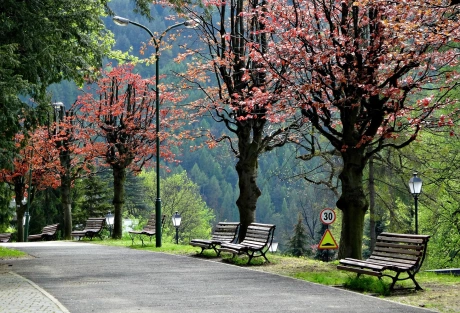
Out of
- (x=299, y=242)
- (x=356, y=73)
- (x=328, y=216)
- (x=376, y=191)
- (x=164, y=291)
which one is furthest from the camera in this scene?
(x=299, y=242)

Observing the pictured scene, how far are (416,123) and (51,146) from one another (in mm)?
27497

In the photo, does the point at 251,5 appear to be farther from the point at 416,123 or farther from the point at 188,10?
the point at 416,123

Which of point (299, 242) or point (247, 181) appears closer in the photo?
point (247, 181)

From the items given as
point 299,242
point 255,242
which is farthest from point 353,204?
point 299,242

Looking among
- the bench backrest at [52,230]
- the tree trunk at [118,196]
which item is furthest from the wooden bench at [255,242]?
the bench backrest at [52,230]

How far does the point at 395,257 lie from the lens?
12461 mm

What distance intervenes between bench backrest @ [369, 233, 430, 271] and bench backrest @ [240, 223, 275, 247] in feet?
12.5

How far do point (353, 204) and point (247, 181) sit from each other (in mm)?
5091

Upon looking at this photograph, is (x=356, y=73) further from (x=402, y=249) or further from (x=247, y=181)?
(x=247, y=181)

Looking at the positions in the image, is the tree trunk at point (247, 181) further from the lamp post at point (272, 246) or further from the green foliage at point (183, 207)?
the green foliage at point (183, 207)

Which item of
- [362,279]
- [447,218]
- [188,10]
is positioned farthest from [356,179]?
[447,218]

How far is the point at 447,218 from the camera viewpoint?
34250mm

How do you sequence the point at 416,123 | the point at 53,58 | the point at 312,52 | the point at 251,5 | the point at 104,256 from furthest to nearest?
the point at 251,5 < the point at 104,256 < the point at 53,58 < the point at 312,52 < the point at 416,123

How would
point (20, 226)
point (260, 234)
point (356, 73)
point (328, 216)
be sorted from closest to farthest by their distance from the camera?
1. point (356, 73)
2. point (260, 234)
3. point (328, 216)
4. point (20, 226)
